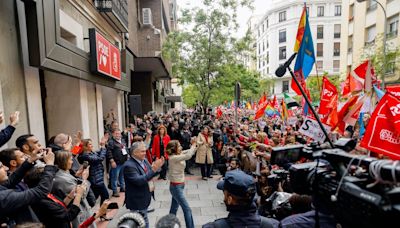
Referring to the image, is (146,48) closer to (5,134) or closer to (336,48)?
(5,134)

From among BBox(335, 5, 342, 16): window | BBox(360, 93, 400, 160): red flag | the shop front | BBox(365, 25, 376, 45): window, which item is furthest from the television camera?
BBox(335, 5, 342, 16): window

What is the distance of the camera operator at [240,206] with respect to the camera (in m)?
1.85

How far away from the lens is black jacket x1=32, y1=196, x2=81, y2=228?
243 cm

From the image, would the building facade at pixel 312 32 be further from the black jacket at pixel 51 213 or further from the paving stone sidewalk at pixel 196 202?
the black jacket at pixel 51 213

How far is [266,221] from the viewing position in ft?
6.37

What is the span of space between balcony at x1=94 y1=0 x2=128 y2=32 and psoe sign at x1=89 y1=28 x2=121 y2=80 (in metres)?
1.08

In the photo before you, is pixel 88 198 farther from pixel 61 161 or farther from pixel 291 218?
pixel 291 218

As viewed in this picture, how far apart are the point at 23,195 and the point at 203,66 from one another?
12038 millimetres

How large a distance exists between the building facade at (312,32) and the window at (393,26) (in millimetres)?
Answer: 24497

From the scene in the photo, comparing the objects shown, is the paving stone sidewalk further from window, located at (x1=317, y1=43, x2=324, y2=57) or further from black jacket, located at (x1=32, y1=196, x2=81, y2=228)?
window, located at (x1=317, y1=43, x2=324, y2=57)

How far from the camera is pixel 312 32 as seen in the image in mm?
48094

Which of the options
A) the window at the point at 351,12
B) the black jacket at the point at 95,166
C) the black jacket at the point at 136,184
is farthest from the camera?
the window at the point at 351,12

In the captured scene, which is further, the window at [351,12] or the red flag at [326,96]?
the window at [351,12]

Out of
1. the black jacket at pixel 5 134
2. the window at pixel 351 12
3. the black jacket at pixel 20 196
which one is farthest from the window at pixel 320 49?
the black jacket at pixel 20 196
